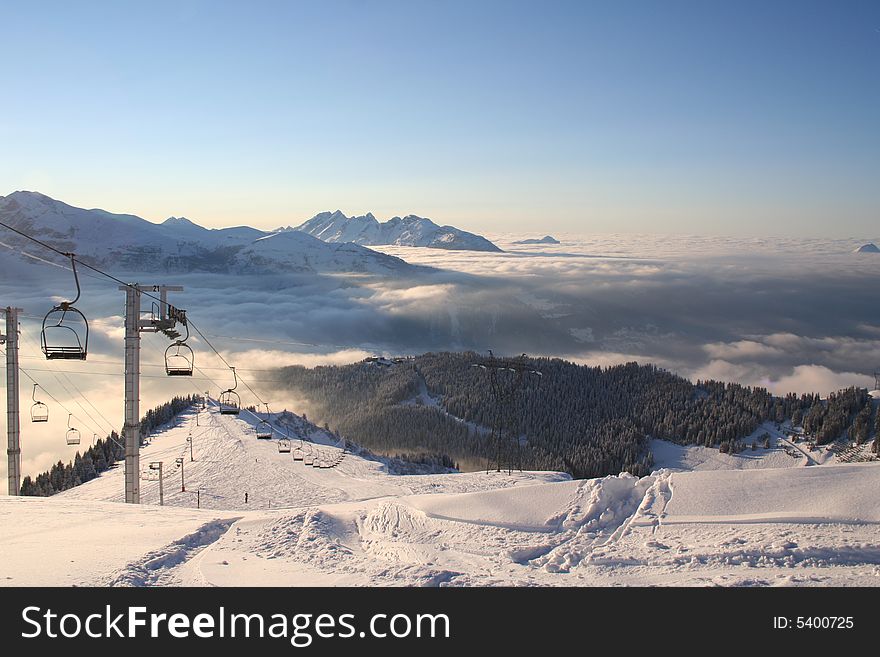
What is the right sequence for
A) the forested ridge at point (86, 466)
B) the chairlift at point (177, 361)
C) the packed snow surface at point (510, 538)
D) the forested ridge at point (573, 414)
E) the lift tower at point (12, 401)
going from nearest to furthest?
the packed snow surface at point (510, 538) → the chairlift at point (177, 361) → the lift tower at point (12, 401) → the forested ridge at point (86, 466) → the forested ridge at point (573, 414)

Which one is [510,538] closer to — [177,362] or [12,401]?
[177,362]

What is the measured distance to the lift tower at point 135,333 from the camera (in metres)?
21.9

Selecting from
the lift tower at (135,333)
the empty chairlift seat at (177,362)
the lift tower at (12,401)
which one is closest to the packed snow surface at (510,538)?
the lift tower at (135,333)

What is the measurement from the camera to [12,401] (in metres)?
27.9

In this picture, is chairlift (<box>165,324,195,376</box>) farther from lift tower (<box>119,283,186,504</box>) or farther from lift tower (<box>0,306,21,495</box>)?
lift tower (<box>0,306,21,495</box>)

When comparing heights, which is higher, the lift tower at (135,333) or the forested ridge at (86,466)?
the lift tower at (135,333)

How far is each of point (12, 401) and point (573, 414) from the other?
140120mm

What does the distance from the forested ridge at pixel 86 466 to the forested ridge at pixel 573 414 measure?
53.3 meters

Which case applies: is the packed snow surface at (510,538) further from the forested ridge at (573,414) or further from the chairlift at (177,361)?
the forested ridge at (573,414)

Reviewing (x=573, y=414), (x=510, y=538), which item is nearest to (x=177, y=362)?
(x=510, y=538)

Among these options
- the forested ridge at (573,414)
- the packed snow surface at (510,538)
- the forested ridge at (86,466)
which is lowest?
the forested ridge at (573,414)

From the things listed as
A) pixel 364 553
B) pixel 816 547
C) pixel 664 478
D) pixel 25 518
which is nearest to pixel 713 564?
pixel 816 547

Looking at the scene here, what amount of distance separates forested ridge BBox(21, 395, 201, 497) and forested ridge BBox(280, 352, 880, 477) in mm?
53284

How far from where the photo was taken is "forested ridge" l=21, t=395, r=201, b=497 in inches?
2771
